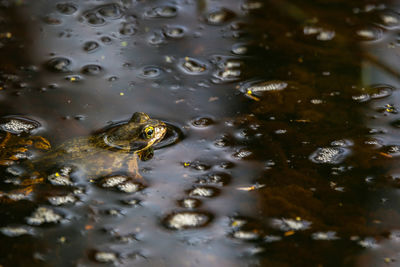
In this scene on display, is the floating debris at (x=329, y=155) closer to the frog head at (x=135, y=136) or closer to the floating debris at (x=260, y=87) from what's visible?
the floating debris at (x=260, y=87)

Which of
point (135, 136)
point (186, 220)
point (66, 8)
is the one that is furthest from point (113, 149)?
point (66, 8)

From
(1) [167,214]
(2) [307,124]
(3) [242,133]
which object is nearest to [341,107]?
(2) [307,124]

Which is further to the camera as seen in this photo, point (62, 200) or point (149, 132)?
point (149, 132)

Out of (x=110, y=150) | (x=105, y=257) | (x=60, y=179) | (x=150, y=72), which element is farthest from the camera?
(x=150, y=72)

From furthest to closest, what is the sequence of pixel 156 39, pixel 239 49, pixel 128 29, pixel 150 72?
1. pixel 128 29
2. pixel 156 39
3. pixel 239 49
4. pixel 150 72

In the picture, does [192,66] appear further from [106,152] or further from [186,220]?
[186,220]

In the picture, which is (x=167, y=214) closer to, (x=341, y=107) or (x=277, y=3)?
(x=341, y=107)
